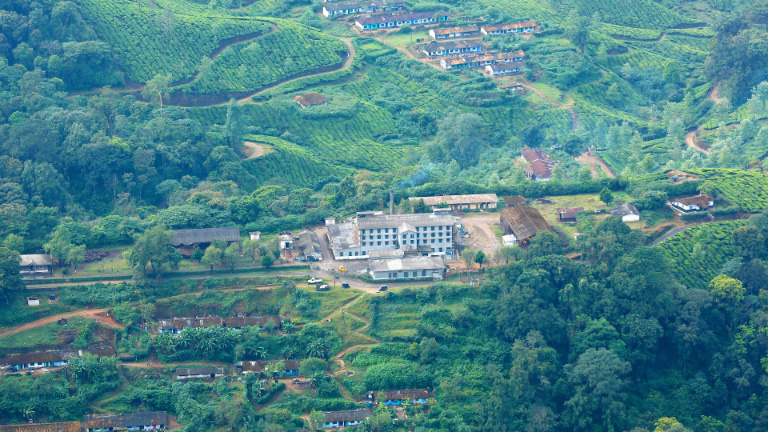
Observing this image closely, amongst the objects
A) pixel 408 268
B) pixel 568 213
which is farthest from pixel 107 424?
pixel 568 213

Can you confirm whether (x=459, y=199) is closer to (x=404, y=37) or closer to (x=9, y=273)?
(x=9, y=273)

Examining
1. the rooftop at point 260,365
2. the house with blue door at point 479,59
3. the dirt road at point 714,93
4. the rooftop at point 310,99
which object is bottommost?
the rooftop at point 260,365

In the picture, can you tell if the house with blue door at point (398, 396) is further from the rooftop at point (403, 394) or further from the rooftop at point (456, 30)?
the rooftop at point (456, 30)

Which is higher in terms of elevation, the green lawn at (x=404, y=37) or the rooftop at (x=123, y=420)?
the green lawn at (x=404, y=37)

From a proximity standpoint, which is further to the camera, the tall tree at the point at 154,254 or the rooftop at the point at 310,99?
the rooftop at the point at 310,99

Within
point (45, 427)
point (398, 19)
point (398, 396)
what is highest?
point (398, 19)

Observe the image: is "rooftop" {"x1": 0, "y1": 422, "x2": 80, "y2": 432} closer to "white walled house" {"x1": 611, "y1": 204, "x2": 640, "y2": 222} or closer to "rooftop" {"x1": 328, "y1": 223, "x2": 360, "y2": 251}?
"rooftop" {"x1": 328, "y1": 223, "x2": 360, "y2": 251}

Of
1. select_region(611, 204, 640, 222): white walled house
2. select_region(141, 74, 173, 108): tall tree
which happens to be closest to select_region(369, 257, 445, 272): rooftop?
select_region(611, 204, 640, 222): white walled house

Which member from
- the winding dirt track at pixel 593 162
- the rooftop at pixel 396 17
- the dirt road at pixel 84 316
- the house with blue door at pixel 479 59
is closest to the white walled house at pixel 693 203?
the winding dirt track at pixel 593 162
